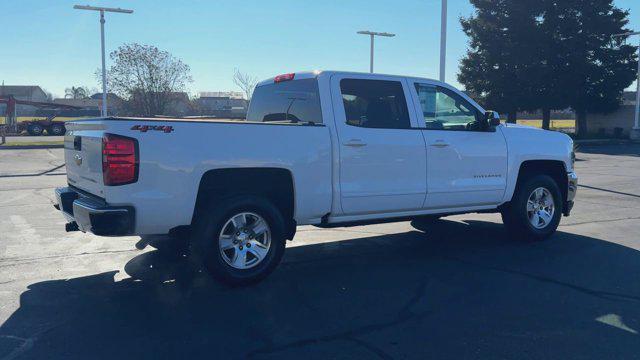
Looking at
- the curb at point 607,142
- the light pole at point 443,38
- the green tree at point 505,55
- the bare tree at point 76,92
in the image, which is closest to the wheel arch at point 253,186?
the light pole at point 443,38

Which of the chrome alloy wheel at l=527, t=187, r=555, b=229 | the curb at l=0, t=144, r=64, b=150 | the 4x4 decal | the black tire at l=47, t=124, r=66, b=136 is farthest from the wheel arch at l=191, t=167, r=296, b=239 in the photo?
the black tire at l=47, t=124, r=66, b=136

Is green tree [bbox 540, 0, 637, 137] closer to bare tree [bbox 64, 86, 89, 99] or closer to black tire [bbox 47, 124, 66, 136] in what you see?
black tire [bbox 47, 124, 66, 136]

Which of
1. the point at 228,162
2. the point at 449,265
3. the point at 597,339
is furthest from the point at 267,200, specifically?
the point at 597,339

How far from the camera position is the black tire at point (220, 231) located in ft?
16.6

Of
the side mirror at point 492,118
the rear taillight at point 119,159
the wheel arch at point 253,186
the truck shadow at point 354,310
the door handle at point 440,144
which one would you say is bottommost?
the truck shadow at point 354,310

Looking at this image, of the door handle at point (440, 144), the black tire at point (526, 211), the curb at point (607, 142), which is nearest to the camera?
the door handle at point (440, 144)

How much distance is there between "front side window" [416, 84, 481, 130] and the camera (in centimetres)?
652

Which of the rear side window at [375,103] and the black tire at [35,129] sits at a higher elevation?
the rear side window at [375,103]

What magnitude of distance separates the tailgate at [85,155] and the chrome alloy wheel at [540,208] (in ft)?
17.3

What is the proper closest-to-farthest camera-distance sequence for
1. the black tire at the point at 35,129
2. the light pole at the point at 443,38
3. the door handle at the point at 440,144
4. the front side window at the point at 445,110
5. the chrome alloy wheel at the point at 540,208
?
1. the door handle at the point at 440,144
2. the front side window at the point at 445,110
3. the chrome alloy wheel at the point at 540,208
4. the light pole at the point at 443,38
5. the black tire at the point at 35,129

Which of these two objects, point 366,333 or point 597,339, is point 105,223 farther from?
point 597,339

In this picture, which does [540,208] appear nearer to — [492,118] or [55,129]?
[492,118]

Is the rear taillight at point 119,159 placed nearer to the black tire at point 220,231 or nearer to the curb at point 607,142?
the black tire at point 220,231

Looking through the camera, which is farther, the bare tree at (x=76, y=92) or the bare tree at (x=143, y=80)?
the bare tree at (x=76, y=92)
